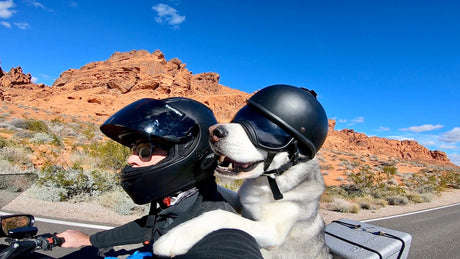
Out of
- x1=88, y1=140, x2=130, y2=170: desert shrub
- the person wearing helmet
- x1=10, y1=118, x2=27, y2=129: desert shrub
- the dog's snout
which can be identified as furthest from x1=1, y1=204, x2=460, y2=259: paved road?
x1=10, y1=118, x2=27, y2=129: desert shrub

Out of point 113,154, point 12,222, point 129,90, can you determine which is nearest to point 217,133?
point 12,222

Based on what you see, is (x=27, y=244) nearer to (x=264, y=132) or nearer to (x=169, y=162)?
(x=169, y=162)

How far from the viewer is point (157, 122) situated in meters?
1.88

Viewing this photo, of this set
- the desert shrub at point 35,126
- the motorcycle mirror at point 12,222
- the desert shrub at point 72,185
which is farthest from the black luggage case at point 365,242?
the desert shrub at point 35,126

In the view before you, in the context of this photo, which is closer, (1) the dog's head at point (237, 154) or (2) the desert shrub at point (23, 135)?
(1) the dog's head at point (237, 154)

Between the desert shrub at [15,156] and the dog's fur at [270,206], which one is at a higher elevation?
the desert shrub at [15,156]

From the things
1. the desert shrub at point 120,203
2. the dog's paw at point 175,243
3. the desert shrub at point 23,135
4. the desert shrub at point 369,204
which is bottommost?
the desert shrub at point 369,204

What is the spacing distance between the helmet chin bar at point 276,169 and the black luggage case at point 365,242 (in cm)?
79

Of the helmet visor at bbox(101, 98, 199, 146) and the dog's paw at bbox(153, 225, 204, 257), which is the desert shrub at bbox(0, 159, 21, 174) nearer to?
the helmet visor at bbox(101, 98, 199, 146)

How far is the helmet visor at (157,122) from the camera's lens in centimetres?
186

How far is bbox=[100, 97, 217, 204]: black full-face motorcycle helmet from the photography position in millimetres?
1855

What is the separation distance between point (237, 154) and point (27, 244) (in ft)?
4.74

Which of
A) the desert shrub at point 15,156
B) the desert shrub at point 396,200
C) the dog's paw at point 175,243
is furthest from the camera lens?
the desert shrub at point 396,200

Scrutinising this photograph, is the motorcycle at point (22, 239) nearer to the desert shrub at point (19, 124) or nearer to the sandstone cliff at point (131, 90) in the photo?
the desert shrub at point (19, 124)
